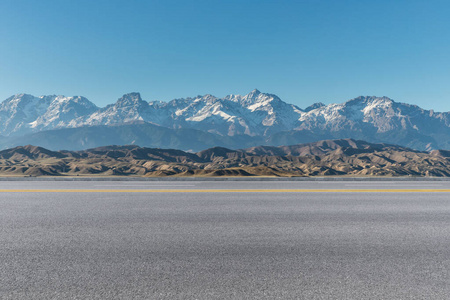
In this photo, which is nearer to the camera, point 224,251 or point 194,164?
point 224,251

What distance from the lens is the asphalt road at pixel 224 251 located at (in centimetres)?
439

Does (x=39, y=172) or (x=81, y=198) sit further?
(x=39, y=172)

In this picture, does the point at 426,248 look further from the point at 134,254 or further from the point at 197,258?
the point at 134,254

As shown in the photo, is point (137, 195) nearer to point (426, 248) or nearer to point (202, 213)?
point (202, 213)

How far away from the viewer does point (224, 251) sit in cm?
573

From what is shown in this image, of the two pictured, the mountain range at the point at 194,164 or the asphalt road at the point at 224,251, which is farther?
the mountain range at the point at 194,164

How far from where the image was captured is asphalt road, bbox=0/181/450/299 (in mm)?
4395

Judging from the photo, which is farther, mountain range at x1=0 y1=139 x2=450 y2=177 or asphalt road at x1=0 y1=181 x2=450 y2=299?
mountain range at x1=0 y1=139 x2=450 y2=177

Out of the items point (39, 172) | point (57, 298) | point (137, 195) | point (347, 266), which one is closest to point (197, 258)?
point (57, 298)

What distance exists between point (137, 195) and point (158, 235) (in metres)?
5.94

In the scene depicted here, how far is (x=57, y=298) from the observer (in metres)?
4.16

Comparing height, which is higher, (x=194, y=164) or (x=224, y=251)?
(x=194, y=164)

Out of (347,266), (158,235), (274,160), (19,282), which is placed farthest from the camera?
(274,160)

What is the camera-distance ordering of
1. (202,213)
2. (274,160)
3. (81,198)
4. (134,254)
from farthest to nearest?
(274,160) < (81,198) < (202,213) < (134,254)
